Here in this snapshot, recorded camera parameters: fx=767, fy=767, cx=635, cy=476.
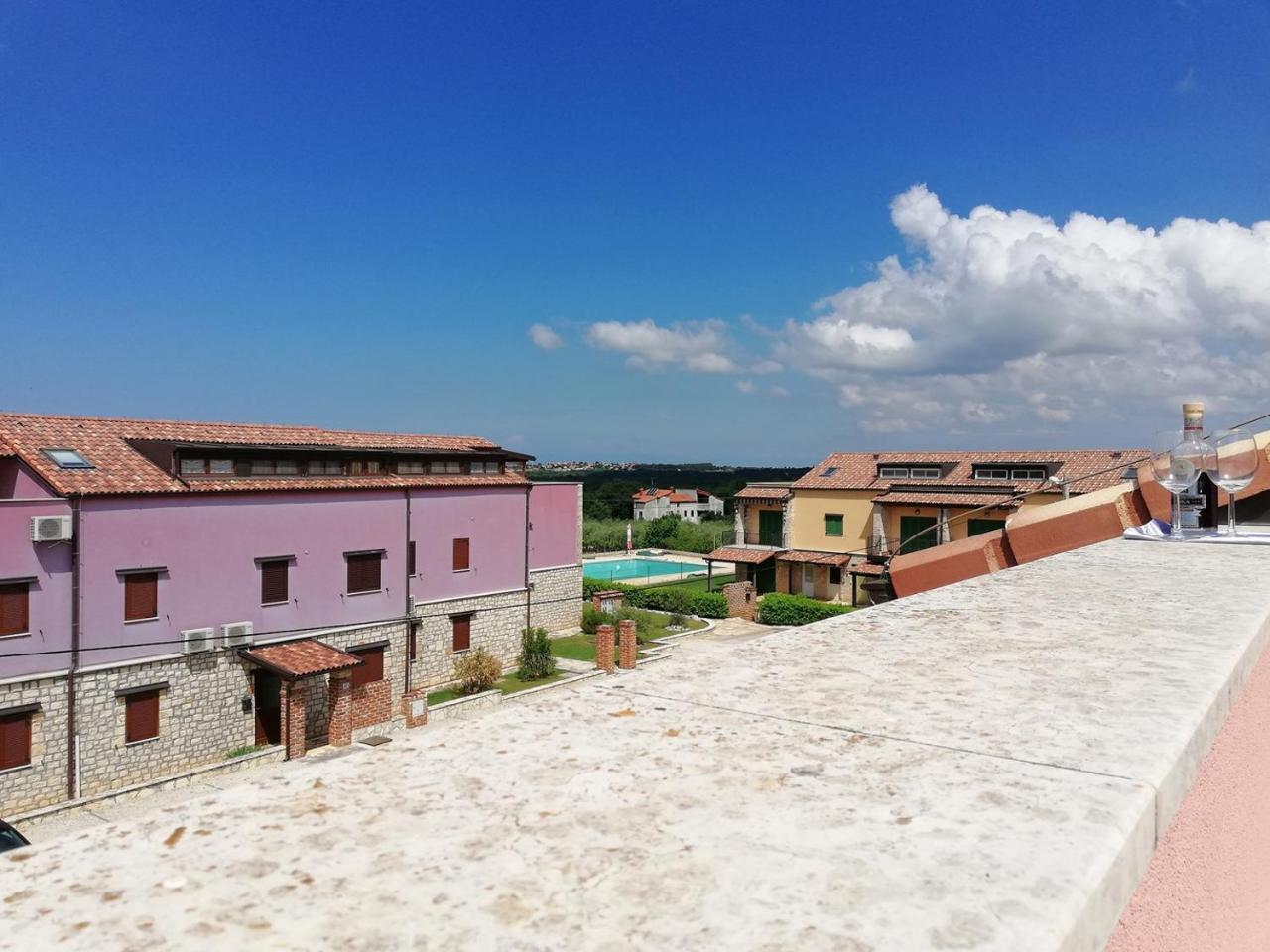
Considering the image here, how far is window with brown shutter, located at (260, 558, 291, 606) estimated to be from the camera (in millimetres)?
17219

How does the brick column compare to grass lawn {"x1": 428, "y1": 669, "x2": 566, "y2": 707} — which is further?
→ grass lawn {"x1": 428, "y1": 669, "x2": 566, "y2": 707}

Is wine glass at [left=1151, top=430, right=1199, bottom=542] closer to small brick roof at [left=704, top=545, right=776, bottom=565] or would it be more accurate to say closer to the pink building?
the pink building

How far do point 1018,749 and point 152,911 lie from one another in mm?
1614

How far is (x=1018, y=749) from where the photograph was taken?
65.0 inches

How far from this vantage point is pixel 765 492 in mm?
33719

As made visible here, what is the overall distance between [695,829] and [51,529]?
16.3m

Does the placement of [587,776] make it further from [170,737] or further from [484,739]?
[170,737]

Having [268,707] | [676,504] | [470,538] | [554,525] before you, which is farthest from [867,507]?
[676,504]

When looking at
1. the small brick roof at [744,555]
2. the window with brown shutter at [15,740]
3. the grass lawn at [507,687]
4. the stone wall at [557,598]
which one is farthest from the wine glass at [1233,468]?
the small brick roof at [744,555]

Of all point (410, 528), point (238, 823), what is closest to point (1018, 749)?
point (238, 823)

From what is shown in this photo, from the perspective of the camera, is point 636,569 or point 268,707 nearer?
point 268,707

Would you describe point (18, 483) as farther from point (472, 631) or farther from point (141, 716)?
point (472, 631)

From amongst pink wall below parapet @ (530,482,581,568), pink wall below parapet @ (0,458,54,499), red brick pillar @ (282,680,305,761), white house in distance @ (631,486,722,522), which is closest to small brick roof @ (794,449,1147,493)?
pink wall below parapet @ (530,482,581,568)

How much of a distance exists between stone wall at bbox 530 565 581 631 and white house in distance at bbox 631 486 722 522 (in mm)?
36838
